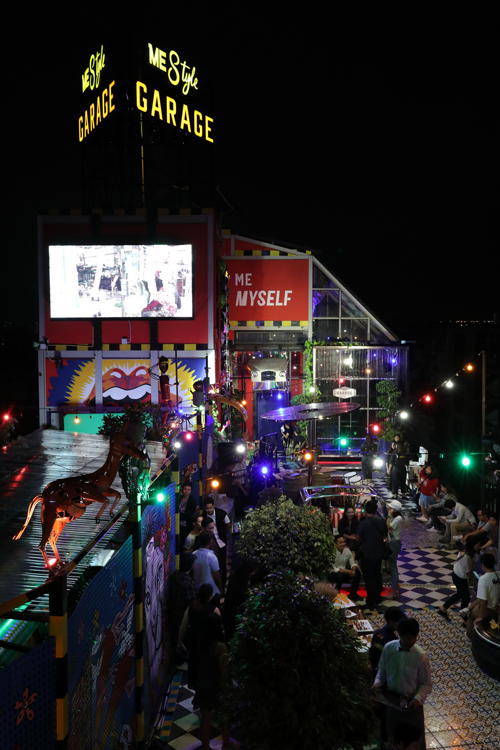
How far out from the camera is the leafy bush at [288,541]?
7.70 m

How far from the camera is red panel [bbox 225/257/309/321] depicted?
2406cm

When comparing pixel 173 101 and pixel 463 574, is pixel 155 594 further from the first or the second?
pixel 173 101

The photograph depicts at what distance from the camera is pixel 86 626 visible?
416cm

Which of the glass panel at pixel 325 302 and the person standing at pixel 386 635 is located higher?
the glass panel at pixel 325 302

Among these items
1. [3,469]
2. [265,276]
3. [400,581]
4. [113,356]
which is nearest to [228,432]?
[113,356]

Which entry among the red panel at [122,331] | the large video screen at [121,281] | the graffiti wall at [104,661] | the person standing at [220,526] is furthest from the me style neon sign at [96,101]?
the graffiti wall at [104,661]

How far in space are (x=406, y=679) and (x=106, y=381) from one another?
597 inches

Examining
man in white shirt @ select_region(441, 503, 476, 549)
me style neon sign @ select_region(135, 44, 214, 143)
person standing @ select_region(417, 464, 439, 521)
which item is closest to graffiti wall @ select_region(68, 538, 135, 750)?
man in white shirt @ select_region(441, 503, 476, 549)

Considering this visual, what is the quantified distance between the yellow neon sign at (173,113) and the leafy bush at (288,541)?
15.6 meters

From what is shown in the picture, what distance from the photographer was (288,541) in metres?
7.81

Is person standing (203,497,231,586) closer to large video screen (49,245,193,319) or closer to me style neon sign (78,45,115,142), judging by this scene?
large video screen (49,245,193,319)

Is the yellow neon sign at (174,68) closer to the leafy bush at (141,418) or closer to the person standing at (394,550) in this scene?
the leafy bush at (141,418)

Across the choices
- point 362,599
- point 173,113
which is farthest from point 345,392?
point 362,599

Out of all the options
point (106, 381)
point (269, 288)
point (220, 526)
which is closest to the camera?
point (220, 526)
